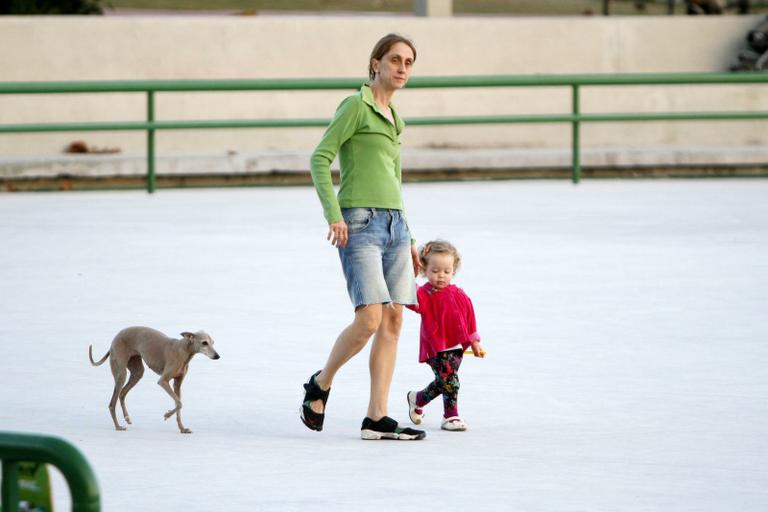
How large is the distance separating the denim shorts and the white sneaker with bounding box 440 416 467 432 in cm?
48

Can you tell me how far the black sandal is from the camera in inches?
247

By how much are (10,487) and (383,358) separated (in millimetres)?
3284

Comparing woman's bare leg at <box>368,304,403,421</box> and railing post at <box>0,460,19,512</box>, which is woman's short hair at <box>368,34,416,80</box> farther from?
railing post at <box>0,460,19,512</box>

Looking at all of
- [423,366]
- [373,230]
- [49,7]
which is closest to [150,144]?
[423,366]

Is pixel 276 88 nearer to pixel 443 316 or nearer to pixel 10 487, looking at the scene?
pixel 443 316

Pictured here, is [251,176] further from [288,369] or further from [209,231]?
[288,369]

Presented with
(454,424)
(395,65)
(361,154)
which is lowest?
(454,424)

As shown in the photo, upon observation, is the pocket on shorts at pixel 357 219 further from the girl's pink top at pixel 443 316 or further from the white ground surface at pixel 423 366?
the white ground surface at pixel 423 366

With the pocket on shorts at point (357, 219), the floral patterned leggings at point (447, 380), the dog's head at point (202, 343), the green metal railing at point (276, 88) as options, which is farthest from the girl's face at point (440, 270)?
the green metal railing at point (276, 88)

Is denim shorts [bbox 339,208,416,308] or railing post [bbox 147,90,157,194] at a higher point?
railing post [bbox 147,90,157,194]

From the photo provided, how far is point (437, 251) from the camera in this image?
253 inches

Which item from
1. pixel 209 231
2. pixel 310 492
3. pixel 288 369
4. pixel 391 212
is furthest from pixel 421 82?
pixel 310 492

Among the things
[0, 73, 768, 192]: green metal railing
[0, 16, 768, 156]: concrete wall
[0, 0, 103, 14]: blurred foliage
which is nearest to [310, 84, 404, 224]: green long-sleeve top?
[0, 73, 768, 192]: green metal railing

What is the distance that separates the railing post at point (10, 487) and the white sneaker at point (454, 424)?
342cm
